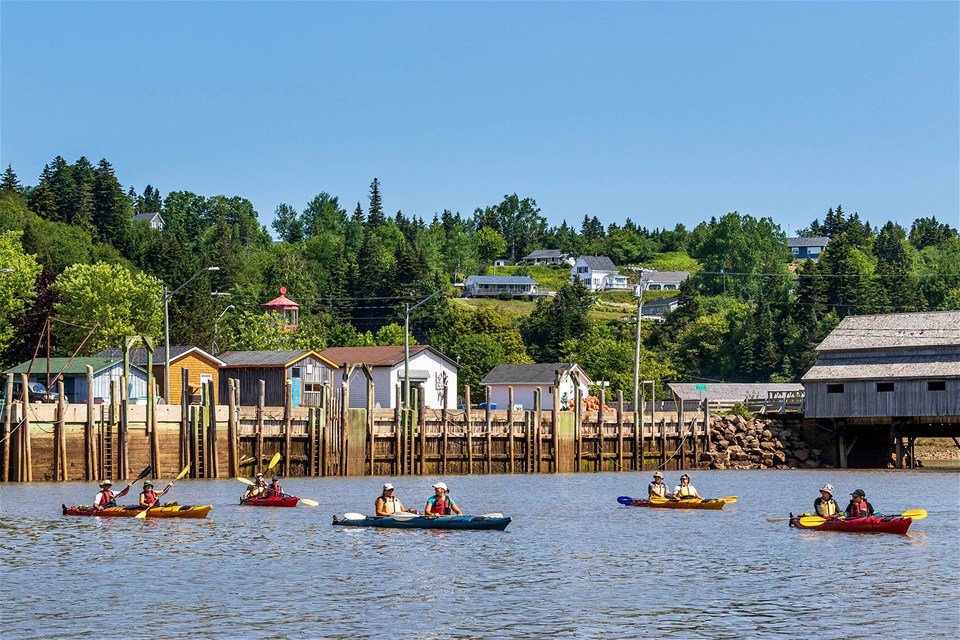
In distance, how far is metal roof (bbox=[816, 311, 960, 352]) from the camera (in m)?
84.9

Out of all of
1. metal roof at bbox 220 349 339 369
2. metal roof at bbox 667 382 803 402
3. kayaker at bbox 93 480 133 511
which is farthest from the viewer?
metal roof at bbox 667 382 803 402

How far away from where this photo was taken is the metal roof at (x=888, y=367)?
8375cm

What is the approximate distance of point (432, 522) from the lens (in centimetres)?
4372

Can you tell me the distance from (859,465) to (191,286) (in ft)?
215

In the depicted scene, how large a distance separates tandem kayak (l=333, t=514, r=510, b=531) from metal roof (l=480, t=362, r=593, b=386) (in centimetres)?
7567

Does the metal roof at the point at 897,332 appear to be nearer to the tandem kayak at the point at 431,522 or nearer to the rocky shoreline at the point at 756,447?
the rocky shoreline at the point at 756,447

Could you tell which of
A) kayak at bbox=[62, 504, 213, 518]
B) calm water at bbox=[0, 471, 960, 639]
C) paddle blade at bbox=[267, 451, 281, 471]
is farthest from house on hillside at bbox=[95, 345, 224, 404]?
kayak at bbox=[62, 504, 213, 518]

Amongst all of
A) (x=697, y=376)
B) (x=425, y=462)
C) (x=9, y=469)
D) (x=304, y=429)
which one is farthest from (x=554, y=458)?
(x=697, y=376)

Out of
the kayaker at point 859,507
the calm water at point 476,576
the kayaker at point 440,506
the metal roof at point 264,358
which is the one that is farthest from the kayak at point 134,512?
the metal roof at point 264,358

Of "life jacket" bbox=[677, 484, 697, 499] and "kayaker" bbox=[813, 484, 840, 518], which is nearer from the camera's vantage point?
"kayaker" bbox=[813, 484, 840, 518]

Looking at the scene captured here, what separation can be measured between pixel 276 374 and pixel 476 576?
6522 centimetres

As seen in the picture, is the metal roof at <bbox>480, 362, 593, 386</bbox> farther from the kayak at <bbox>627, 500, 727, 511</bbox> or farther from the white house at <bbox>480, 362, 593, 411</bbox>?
the kayak at <bbox>627, 500, 727, 511</bbox>

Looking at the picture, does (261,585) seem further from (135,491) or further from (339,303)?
(339,303)

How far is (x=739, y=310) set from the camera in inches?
7618
